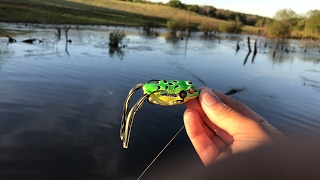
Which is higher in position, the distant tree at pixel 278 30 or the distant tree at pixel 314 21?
the distant tree at pixel 314 21

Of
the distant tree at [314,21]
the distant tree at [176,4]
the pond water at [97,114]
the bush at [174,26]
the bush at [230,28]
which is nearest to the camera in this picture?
the pond water at [97,114]

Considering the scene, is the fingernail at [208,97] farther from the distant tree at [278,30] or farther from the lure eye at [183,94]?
the distant tree at [278,30]

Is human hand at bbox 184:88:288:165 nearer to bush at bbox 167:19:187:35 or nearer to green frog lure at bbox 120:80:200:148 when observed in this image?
green frog lure at bbox 120:80:200:148

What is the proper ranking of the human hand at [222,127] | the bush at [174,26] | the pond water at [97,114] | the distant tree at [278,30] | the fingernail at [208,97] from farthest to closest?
the distant tree at [278,30], the bush at [174,26], the pond water at [97,114], the fingernail at [208,97], the human hand at [222,127]

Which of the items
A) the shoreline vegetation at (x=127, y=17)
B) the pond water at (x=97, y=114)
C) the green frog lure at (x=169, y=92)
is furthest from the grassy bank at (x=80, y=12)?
the green frog lure at (x=169, y=92)

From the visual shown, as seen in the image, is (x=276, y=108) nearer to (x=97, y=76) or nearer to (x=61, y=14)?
(x=97, y=76)

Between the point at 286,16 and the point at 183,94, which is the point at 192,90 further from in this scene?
the point at 286,16

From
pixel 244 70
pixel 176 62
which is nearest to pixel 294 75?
pixel 244 70
